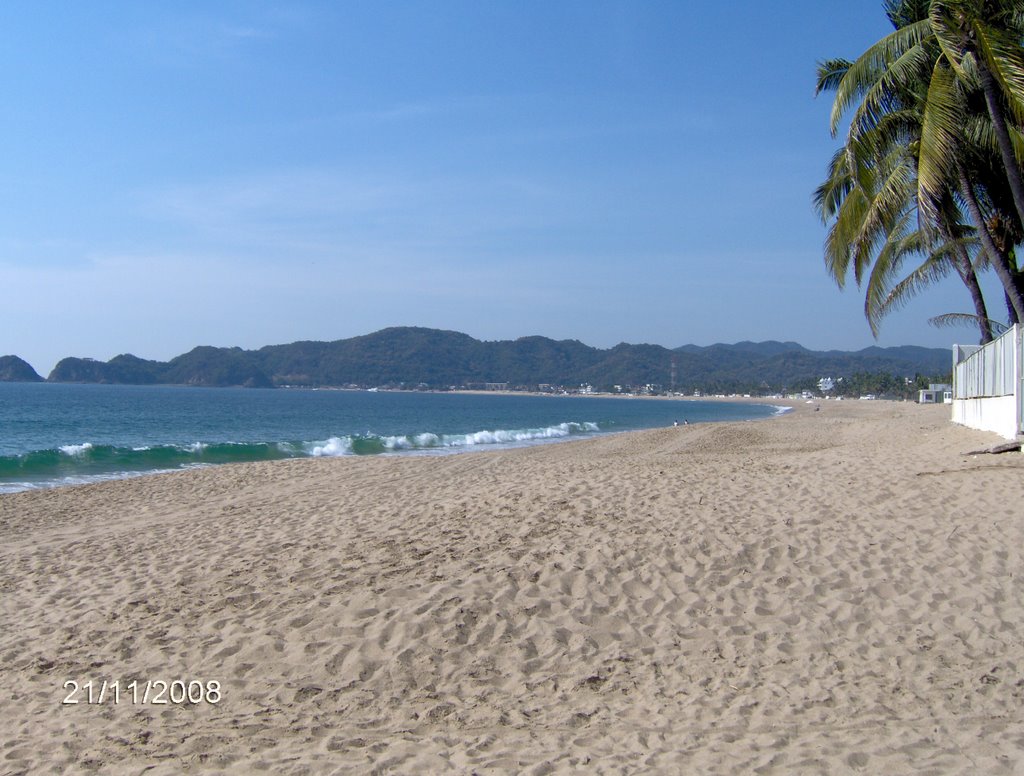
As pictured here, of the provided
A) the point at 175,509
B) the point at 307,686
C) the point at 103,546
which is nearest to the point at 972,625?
the point at 307,686

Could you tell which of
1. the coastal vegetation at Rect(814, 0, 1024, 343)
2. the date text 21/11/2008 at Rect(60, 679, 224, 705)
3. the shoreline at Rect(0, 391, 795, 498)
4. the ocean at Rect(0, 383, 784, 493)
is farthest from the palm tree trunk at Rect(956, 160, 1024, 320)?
the ocean at Rect(0, 383, 784, 493)

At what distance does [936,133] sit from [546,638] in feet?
29.9

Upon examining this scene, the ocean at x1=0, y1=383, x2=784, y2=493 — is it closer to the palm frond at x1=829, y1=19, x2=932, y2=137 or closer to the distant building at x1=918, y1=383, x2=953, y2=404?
the palm frond at x1=829, y1=19, x2=932, y2=137

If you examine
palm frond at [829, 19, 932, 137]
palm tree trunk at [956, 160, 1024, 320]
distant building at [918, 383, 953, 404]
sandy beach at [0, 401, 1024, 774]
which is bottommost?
sandy beach at [0, 401, 1024, 774]

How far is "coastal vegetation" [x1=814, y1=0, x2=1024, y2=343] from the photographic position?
10703 millimetres

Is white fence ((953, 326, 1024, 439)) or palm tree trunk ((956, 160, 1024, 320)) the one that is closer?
white fence ((953, 326, 1024, 439))

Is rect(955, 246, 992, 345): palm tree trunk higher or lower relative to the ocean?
higher

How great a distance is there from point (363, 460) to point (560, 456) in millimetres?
5717

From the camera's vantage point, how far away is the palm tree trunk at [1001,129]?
10898 mm

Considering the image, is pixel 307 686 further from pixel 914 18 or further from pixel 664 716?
pixel 914 18

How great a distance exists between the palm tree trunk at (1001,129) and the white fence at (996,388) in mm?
2171

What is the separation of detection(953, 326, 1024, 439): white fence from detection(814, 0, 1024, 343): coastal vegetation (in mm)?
898

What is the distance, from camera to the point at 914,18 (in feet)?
46.3

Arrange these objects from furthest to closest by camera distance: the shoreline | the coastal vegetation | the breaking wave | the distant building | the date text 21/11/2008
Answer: the distant building
the breaking wave
the shoreline
the coastal vegetation
the date text 21/11/2008
